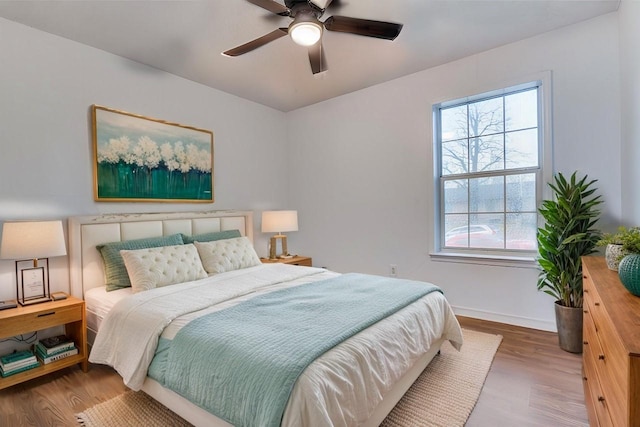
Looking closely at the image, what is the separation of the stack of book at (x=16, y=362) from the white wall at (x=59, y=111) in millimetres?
475

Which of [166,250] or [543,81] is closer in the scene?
[166,250]

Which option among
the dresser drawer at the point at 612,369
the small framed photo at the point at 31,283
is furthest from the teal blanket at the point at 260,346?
the small framed photo at the point at 31,283

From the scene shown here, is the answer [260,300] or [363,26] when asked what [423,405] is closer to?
[260,300]

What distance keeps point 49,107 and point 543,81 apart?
430 centimetres

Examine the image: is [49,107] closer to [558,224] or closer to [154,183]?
[154,183]

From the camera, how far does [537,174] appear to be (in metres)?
3.01

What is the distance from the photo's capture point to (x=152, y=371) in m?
1.72

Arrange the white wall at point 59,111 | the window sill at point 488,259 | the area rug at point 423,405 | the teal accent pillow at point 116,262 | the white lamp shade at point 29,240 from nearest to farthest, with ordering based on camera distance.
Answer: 1. the area rug at point 423,405
2. the white lamp shade at point 29,240
3. the white wall at point 59,111
4. the teal accent pillow at point 116,262
5. the window sill at point 488,259

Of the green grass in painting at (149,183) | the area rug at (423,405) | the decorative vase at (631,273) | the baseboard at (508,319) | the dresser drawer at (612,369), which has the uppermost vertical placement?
the green grass in painting at (149,183)

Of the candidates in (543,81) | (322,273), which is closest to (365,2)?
(543,81)

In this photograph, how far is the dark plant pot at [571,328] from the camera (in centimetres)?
248

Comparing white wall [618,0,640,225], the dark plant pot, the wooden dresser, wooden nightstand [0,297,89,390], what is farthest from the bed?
white wall [618,0,640,225]

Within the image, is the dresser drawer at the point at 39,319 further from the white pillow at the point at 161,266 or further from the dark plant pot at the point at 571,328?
the dark plant pot at the point at 571,328

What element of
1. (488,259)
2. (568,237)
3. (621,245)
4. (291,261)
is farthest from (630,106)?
(291,261)
